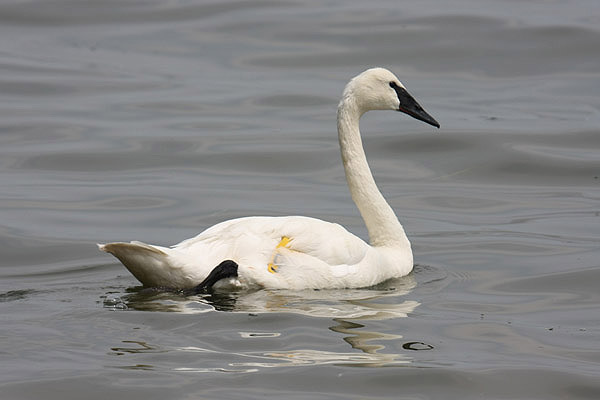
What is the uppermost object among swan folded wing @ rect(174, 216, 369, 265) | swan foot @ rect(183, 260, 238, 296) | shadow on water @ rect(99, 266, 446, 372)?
swan folded wing @ rect(174, 216, 369, 265)

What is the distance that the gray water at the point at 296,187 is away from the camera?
6.92m

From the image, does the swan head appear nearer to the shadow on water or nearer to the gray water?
the gray water

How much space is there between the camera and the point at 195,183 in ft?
45.6

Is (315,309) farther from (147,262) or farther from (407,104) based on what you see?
(407,104)

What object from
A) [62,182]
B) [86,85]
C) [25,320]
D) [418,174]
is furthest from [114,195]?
[86,85]

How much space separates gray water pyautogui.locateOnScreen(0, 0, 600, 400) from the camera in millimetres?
6922

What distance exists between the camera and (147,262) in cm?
817

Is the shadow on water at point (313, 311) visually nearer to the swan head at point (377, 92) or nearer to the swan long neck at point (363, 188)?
the swan long neck at point (363, 188)

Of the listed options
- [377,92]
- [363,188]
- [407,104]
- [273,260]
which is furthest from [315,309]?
[407,104]

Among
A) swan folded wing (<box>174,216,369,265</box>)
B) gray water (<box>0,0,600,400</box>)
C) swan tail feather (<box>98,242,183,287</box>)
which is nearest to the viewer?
gray water (<box>0,0,600,400</box>)

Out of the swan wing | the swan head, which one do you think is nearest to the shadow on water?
the swan wing

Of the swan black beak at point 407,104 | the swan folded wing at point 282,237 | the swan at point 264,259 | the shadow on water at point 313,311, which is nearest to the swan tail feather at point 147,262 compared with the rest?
the swan at point 264,259

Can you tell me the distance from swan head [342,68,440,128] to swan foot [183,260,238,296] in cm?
237

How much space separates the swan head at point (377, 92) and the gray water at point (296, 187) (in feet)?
4.83
